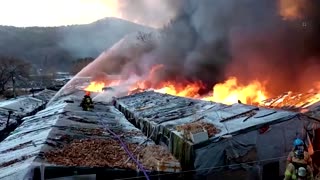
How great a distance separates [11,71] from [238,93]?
1422 inches

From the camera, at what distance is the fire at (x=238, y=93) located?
2967cm

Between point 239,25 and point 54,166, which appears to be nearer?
point 54,166

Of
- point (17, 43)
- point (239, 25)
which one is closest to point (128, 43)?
point (239, 25)

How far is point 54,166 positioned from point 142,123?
935 cm

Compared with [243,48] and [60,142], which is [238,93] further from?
[60,142]

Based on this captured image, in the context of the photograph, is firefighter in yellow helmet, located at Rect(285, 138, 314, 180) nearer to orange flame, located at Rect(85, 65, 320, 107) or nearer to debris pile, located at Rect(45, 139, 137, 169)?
debris pile, located at Rect(45, 139, 137, 169)

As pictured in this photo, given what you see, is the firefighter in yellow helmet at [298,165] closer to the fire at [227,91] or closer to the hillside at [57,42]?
the fire at [227,91]

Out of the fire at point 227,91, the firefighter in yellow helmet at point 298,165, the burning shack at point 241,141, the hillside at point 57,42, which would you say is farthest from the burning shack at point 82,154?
the hillside at point 57,42

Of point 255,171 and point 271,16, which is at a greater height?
point 271,16

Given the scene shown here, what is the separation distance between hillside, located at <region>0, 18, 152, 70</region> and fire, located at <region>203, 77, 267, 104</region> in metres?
81.1

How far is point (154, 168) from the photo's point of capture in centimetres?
1280

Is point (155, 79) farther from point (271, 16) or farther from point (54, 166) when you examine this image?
point (54, 166)

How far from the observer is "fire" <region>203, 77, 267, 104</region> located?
29.7 meters

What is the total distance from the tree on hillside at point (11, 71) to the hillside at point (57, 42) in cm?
4366
